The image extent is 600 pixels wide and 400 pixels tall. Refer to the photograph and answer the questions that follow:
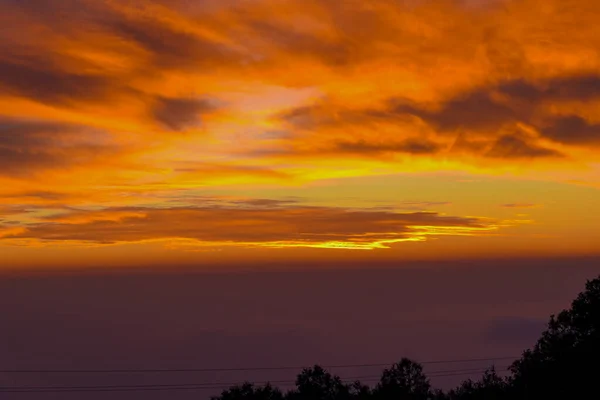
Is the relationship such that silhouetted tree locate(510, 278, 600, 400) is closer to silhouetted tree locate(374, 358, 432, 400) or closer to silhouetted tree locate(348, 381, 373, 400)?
silhouetted tree locate(374, 358, 432, 400)

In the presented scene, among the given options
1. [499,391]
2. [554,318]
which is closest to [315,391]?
[499,391]

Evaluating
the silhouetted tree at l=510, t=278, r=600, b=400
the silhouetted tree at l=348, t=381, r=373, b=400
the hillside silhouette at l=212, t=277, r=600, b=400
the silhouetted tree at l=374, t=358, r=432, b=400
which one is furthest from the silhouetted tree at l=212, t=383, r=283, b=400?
the silhouetted tree at l=510, t=278, r=600, b=400

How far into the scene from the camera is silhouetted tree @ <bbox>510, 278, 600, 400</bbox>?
35.8 m

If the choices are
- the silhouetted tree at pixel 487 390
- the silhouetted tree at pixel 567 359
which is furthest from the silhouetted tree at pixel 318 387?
the silhouetted tree at pixel 567 359

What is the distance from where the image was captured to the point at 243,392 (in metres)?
61.7

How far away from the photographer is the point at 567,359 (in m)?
37.6

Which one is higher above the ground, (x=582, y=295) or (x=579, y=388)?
(x=582, y=295)

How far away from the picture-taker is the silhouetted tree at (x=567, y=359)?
35.8m

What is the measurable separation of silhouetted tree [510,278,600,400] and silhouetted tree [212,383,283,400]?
2444 centimetres

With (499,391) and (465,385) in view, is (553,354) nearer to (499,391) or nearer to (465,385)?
(499,391)

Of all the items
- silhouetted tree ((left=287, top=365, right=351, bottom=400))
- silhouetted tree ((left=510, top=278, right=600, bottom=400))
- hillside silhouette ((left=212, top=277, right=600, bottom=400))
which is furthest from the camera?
silhouetted tree ((left=287, top=365, right=351, bottom=400))

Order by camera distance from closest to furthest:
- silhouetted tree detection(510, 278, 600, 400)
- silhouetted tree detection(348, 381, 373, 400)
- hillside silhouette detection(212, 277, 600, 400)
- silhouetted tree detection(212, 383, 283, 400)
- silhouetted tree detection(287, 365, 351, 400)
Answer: silhouetted tree detection(510, 278, 600, 400) < hillside silhouette detection(212, 277, 600, 400) < silhouetted tree detection(348, 381, 373, 400) < silhouetted tree detection(212, 383, 283, 400) < silhouetted tree detection(287, 365, 351, 400)

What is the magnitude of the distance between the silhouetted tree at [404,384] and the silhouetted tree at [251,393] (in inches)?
377

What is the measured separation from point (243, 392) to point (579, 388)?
34.2 m
